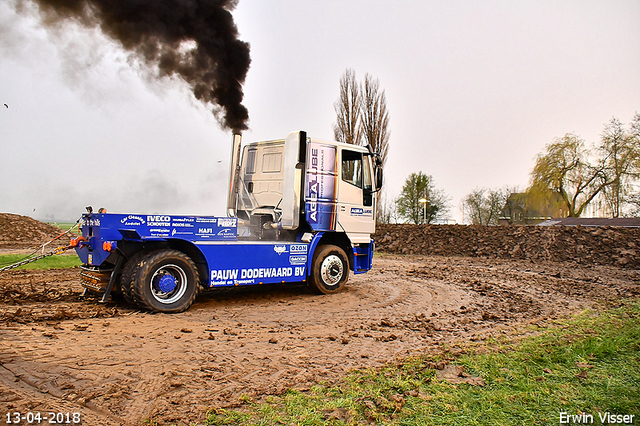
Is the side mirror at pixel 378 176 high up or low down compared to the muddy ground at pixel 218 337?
up

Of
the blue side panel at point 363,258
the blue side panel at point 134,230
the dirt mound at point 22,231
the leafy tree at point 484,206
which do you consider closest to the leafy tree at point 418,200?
the leafy tree at point 484,206

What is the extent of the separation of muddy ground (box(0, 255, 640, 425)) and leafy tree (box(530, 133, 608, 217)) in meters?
32.5

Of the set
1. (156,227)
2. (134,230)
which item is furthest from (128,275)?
(156,227)

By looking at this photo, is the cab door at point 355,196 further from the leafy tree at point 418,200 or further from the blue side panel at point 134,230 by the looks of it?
the leafy tree at point 418,200

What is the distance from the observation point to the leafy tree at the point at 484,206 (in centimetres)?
5266

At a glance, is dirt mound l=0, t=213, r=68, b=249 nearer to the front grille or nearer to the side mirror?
the front grille

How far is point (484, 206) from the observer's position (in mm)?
54656

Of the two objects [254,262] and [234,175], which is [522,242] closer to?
[234,175]

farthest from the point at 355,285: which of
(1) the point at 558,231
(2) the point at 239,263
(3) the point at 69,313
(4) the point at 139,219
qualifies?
(1) the point at 558,231

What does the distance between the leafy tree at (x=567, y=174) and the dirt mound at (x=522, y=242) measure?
66.8 ft

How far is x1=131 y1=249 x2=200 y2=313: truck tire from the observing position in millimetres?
6891

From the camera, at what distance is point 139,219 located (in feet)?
23.2

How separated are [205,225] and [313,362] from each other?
3821 mm

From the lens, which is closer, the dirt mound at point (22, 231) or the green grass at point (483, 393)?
the green grass at point (483, 393)
